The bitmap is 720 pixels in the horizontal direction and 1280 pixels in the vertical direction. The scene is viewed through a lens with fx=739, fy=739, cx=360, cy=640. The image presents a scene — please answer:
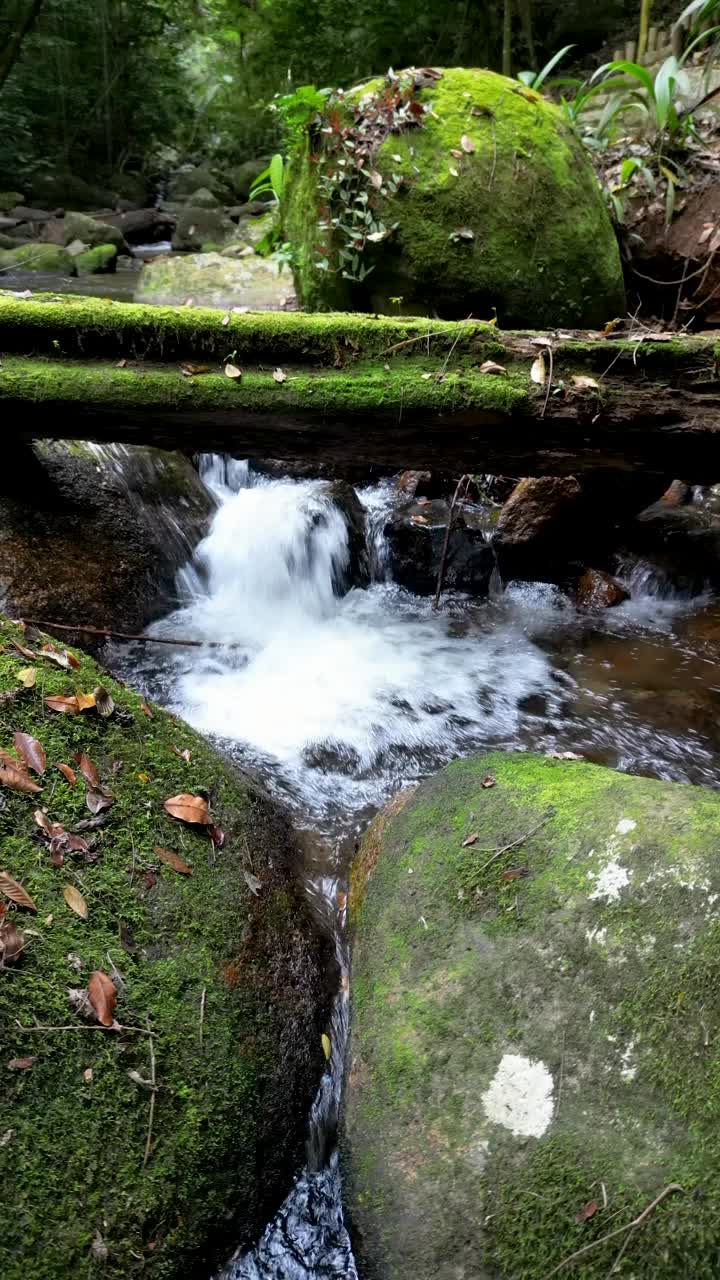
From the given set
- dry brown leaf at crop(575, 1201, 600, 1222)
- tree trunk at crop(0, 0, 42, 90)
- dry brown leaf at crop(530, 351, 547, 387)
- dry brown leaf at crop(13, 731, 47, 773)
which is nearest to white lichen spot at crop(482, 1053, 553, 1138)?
dry brown leaf at crop(575, 1201, 600, 1222)

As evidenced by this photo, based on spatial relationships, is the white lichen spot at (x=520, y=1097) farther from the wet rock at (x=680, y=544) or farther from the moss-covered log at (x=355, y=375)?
the wet rock at (x=680, y=544)

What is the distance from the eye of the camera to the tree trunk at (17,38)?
13.7 m

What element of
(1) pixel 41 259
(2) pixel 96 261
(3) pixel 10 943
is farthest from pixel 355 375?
(1) pixel 41 259

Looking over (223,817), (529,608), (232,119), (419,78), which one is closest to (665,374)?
(529,608)

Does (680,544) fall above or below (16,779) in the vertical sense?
below

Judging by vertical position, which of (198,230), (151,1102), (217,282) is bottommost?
(151,1102)

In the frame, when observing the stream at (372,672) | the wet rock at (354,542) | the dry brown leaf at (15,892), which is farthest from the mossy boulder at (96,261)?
the dry brown leaf at (15,892)

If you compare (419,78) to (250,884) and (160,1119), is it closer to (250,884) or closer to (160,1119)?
(250,884)

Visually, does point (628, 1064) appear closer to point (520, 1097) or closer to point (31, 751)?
point (520, 1097)

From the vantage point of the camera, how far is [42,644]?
2574 mm

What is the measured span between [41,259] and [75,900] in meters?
12.9

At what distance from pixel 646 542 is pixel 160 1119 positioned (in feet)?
18.3

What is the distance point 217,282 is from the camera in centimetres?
1038

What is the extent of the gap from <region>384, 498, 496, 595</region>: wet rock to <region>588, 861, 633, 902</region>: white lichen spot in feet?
13.3
